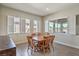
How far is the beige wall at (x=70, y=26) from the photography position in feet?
8.21

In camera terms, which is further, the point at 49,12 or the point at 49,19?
the point at 49,19

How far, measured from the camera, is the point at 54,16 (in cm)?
247

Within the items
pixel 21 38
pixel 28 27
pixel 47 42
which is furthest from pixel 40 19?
pixel 21 38

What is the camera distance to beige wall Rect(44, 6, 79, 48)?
250 cm

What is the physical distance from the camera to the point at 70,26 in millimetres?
3287

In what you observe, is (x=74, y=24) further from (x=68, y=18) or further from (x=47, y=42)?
(x=47, y=42)

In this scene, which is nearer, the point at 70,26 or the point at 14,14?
the point at 14,14

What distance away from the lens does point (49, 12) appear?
227 cm

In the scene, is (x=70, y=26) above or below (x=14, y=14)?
below

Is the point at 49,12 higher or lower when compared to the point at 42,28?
higher

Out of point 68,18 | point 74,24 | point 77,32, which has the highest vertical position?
point 68,18

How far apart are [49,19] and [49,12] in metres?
0.25

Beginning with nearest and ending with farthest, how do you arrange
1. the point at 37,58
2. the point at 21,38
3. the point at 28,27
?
the point at 37,58
the point at 28,27
the point at 21,38

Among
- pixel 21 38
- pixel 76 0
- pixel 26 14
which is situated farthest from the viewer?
pixel 21 38
